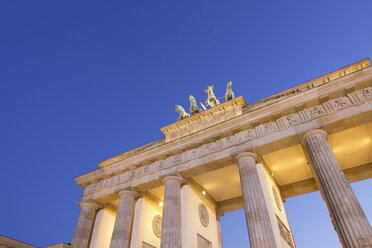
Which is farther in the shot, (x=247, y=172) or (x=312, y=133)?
(x=247, y=172)

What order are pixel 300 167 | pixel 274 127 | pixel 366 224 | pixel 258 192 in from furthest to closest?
pixel 300 167, pixel 274 127, pixel 258 192, pixel 366 224

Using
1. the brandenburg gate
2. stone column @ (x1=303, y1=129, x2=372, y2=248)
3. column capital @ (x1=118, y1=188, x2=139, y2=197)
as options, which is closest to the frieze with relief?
the brandenburg gate

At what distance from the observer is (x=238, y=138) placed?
14.7 m

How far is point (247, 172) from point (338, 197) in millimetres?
4288

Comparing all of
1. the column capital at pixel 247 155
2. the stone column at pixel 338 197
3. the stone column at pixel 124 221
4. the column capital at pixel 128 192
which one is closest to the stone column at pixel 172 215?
the column capital at pixel 128 192

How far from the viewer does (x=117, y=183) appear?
17422mm

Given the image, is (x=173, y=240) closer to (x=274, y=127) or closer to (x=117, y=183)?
(x=117, y=183)

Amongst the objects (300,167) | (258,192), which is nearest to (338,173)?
(258,192)

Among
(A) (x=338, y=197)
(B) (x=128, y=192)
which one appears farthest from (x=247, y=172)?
(B) (x=128, y=192)

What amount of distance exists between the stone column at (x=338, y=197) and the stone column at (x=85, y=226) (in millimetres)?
14910

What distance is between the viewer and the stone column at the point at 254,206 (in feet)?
35.7

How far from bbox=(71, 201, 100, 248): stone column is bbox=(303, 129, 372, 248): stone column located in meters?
14.9

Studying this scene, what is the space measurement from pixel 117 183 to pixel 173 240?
6.46m

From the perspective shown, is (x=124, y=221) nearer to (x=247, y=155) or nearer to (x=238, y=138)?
(x=247, y=155)
